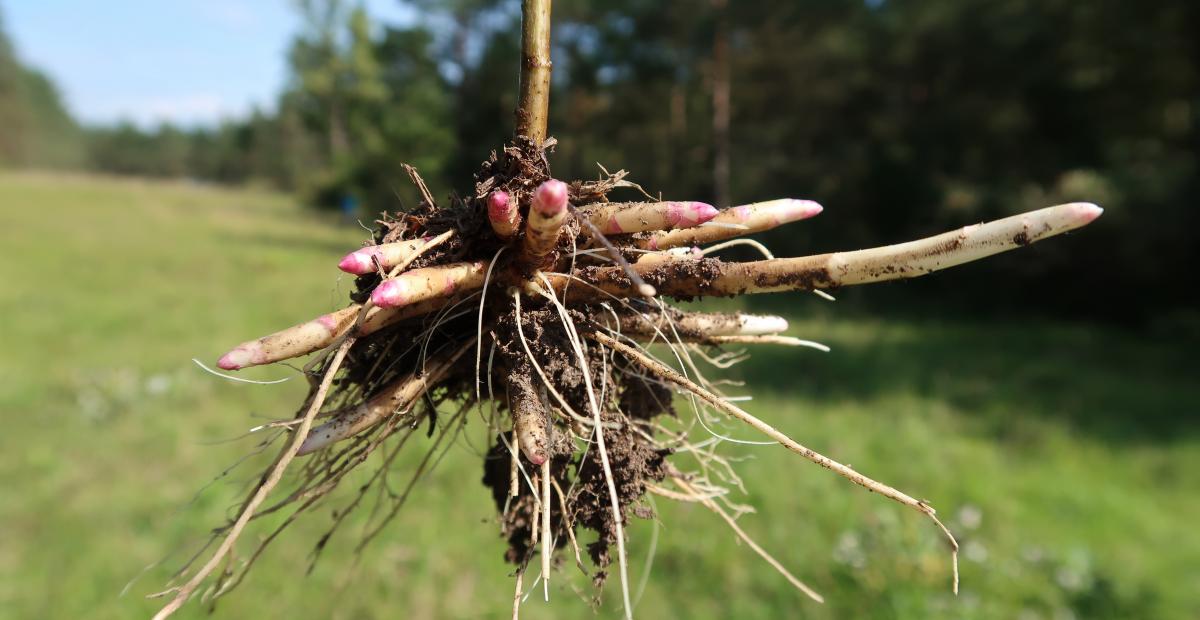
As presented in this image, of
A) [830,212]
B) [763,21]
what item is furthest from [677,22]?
[830,212]

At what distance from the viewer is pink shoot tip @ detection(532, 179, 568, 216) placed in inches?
40.2

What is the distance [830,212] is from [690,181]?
3.26 metres

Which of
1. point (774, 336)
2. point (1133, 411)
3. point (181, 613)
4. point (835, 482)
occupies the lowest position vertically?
point (181, 613)

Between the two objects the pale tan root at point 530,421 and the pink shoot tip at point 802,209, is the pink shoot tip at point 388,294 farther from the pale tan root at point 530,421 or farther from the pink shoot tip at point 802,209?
the pink shoot tip at point 802,209

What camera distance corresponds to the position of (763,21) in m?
12.7

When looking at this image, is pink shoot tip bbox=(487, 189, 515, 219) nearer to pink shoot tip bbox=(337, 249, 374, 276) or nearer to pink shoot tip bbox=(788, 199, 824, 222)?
pink shoot tip bbox=(337, 249, 374, 276)

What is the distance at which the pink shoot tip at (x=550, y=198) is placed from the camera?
1.02m

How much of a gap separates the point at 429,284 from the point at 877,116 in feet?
56.2

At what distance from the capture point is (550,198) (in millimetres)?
1025

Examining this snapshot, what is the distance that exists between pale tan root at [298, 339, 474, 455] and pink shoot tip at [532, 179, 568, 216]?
0.37m

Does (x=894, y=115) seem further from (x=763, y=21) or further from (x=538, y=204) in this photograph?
(x=538, y=204)

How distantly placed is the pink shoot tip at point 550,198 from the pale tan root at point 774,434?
1.16 feet

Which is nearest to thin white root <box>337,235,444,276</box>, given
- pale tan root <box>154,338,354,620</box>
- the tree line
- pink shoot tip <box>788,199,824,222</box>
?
pale tan root <box>154,338,354,620</box>

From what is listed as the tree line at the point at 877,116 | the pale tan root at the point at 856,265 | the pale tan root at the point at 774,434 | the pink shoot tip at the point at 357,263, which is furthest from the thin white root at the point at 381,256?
the tree line at the point at 877,116
